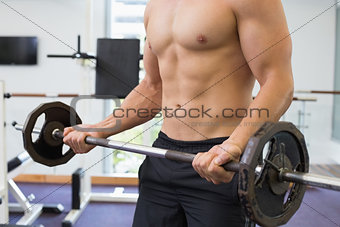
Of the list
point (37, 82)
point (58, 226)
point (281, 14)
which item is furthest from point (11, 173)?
point (281, 14)

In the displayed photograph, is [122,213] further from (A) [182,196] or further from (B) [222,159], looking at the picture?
(B) [222,159]

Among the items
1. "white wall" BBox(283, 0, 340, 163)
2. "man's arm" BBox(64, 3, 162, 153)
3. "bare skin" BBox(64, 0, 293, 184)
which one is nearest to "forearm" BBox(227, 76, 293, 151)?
"bare skin" BBox(64, 0, 293, 184)

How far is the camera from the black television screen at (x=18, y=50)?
336cm

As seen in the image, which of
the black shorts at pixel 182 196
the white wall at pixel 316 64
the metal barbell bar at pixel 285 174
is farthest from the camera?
the white wall at pixel 316 64

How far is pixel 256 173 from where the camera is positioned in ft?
2.10

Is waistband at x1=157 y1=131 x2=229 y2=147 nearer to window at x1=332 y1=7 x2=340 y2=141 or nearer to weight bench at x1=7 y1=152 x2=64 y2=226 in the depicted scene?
weight bench at x1=7 y1=152 x2=64 y2=226

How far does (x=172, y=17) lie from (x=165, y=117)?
10.9 inches

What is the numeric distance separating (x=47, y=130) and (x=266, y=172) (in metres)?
0.76

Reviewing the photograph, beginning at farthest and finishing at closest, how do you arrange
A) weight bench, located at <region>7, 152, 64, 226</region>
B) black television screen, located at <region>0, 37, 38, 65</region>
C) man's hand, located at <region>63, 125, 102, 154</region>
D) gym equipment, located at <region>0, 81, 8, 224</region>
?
black television screen, located at <region>0, 37, 38, 65</region> < weight bench, located at <region>7, 152, 64, 226</region> < gym equipment, located at <region>0, 81, 8, 224</region> < man's hand, located at <region>63, 125, 102, 154</region>

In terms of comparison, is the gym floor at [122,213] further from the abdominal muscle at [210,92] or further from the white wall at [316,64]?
the abdominal muscle at [210,92]

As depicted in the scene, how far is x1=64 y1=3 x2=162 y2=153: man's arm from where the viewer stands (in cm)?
106

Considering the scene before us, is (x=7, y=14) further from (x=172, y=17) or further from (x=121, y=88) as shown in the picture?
(x=172, y=17)

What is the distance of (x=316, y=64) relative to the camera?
325 centimetres

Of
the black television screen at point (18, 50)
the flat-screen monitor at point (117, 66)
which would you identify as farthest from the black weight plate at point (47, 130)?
the black television screen at point (18, 50)
